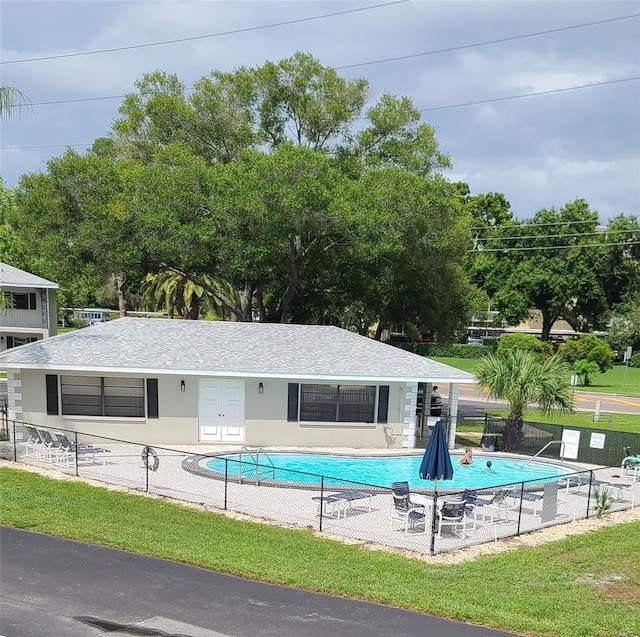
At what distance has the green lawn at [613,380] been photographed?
4878cm

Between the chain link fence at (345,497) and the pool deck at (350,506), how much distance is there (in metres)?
0.02

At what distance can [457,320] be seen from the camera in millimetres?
39406

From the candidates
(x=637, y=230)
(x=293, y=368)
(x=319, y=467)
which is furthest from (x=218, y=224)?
(x=637, y=230)

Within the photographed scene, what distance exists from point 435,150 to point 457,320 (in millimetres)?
11134

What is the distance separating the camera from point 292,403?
22.2 meters

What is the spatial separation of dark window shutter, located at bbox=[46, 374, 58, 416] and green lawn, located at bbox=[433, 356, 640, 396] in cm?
2764

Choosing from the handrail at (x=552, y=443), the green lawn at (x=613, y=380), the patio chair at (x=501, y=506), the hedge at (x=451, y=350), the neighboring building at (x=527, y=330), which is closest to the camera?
the patio chair at (x=501, y=506)

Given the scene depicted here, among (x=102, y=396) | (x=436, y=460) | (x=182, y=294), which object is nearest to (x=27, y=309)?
(x=102, y=396)

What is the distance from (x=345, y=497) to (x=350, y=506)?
0.78 m

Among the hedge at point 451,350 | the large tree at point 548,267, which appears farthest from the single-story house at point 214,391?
the large tree at point 548,267

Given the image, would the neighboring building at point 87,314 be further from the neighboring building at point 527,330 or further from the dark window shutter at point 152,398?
the dark window shutter at point 152,398

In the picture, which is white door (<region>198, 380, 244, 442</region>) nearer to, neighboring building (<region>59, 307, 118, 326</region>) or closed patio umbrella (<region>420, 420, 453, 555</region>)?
closed patio umbrella (<region>420, 420, 453, 555</region>)

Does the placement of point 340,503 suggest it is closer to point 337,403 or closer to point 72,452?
point 337,403

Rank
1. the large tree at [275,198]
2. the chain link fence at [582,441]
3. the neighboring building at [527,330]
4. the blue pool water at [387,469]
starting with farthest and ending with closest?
the neighboring building at [527,330] < the large tree at [275,198] < the chain link fence at [582,441] < the blue pool water at [387,469]
